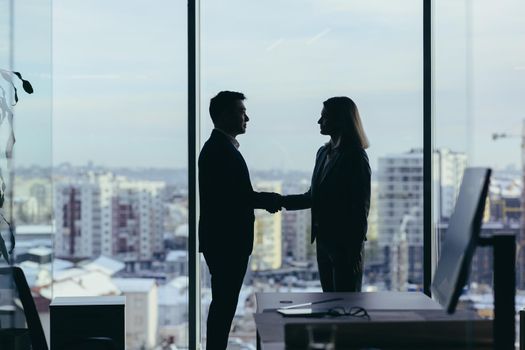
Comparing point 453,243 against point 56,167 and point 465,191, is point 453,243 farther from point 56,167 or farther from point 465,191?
point 56,167

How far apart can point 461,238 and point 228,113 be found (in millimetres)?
2578

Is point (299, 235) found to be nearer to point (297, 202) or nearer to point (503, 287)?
point (297, 202)

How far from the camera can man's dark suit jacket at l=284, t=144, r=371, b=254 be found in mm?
4801

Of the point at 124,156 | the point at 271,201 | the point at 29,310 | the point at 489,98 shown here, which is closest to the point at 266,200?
the point at 271,201

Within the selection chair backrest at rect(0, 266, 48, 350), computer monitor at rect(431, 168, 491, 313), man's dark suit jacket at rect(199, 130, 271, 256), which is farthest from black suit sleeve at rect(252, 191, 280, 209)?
computer monitor at rect(431, 168, 491, 313)

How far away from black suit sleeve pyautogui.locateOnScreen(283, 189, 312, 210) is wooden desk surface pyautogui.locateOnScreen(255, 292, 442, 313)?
5.92 ft

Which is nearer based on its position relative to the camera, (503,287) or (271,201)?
(503,287)

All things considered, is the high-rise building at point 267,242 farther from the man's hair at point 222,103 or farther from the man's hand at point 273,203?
the man's hair at point 222,103

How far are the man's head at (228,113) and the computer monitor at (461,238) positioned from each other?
223 centimetres

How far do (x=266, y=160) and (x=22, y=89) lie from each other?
1.76 meters

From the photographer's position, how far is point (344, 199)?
4863mm

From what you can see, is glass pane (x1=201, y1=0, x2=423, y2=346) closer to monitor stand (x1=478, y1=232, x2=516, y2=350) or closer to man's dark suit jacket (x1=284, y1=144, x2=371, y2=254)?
man's dark suit jacket (x1=284, y1=144, x2=371, y2=254)

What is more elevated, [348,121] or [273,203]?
[348,121]

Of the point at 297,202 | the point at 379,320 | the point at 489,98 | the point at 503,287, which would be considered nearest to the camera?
the point at 503,287
